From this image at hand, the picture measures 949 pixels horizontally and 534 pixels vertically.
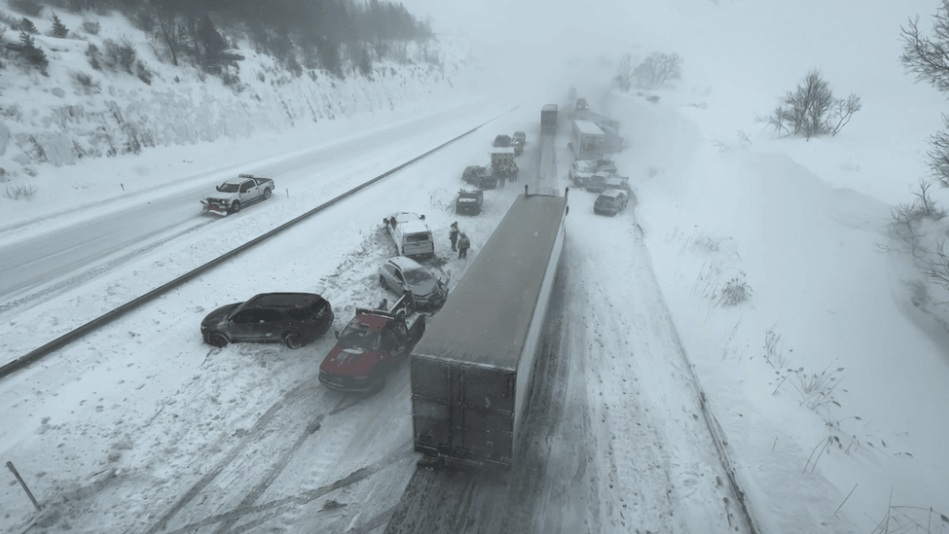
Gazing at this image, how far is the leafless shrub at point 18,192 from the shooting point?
21.0 metres

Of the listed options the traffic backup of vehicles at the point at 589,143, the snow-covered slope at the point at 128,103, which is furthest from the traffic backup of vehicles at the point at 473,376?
the snow-covered slope at the point at 128,103

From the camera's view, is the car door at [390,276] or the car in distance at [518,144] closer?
the car door at [390,276]

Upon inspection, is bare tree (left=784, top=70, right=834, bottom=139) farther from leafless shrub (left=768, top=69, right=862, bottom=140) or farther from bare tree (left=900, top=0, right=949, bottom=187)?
bare tree (left=900, top=0, right=949, bottom=187)

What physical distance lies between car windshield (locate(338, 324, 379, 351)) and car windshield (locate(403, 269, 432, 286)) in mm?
3754

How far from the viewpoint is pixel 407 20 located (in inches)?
3538

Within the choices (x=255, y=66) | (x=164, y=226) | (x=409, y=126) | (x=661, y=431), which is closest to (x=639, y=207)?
(x=661, y=431)

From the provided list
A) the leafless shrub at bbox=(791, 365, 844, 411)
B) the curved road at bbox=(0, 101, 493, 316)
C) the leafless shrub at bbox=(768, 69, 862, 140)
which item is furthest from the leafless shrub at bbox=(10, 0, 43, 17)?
the leafless shrub at bbox=(768, 69, 862, 140)

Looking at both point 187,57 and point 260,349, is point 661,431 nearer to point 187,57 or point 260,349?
point 260,349

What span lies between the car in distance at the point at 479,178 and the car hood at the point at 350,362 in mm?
19848

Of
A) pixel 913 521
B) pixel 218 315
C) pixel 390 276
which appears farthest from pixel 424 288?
pixel 913 521

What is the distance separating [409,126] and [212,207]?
32.5 m

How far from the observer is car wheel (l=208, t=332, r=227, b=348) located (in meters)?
12.6

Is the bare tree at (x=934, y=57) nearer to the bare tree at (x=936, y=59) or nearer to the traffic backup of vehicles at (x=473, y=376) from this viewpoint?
the bare tree at (x=936, y=59)

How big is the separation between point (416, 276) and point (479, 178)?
1547 centimetres
